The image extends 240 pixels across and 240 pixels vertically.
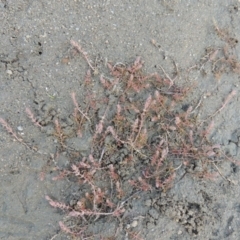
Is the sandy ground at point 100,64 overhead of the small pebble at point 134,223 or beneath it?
overhead

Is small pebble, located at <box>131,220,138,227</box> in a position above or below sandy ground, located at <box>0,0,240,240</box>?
below

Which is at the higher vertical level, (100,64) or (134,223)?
(100,64)

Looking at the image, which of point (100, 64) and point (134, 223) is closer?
point (134, 223)

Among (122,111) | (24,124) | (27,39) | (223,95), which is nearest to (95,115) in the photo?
(122,111)

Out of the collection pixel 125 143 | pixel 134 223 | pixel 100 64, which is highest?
pixel 100 64

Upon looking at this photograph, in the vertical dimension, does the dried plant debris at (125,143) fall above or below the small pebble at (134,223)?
above

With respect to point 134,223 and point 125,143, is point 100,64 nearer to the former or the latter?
point 125,143

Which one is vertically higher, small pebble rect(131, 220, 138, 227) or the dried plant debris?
the dried plant debris

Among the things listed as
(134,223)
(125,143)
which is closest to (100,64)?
(125,143)
